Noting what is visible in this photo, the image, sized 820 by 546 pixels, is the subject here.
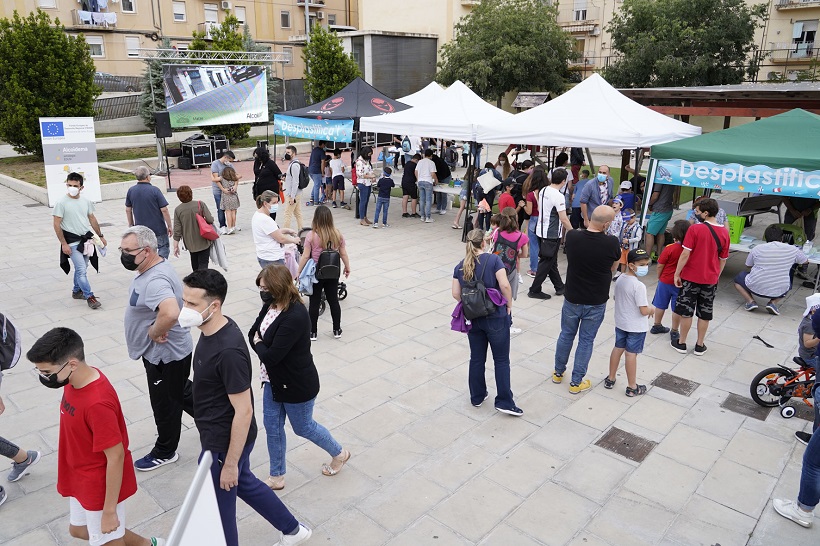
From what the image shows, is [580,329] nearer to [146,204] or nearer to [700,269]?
[700,269]

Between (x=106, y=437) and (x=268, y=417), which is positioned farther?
(x=268, y=417)

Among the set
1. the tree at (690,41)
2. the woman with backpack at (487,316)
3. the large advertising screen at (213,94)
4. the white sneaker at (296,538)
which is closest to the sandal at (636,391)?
the woman with backpack at (487,316)

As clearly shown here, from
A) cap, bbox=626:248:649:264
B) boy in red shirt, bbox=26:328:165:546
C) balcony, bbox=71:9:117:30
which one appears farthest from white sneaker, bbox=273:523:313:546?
balcony, bbox=71:9:117:30

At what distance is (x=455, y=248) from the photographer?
11.4 meters

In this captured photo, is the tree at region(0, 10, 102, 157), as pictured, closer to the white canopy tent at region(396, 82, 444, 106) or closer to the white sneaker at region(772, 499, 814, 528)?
the white canopy tent at region(396, 82, 444, 106)

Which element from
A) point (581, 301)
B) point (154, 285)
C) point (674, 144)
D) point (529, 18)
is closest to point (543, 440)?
point (581, 301)

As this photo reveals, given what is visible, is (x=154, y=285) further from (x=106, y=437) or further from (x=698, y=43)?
(x=698, y=43)

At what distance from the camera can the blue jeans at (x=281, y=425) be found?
13.1ft

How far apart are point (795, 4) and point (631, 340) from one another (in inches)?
1338

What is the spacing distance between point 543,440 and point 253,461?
237 cm

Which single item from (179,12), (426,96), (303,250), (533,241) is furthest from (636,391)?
(179,12)

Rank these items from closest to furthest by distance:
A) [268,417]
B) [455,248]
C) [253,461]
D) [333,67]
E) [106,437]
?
[106,437] < [268,417] < [253,461] < [455,248] < [333,67]

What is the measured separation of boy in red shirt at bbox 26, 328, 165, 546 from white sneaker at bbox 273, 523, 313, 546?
0.96m

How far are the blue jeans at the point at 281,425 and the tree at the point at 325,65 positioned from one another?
908 inches
